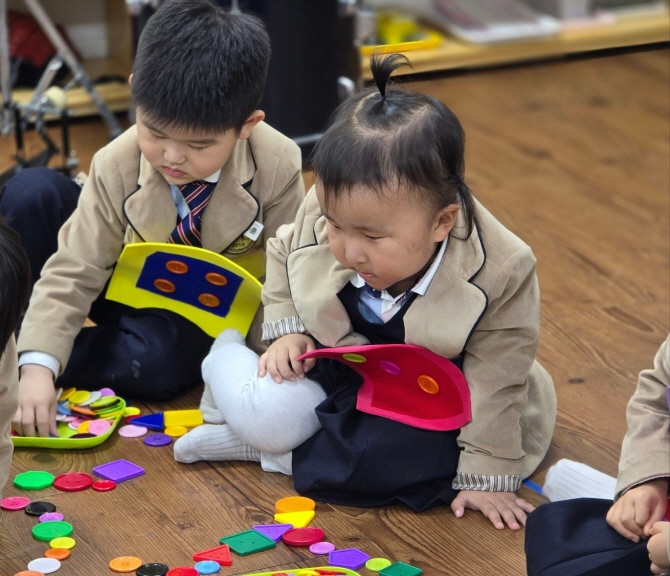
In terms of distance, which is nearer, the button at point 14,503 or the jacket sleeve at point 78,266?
the button at point 14,503

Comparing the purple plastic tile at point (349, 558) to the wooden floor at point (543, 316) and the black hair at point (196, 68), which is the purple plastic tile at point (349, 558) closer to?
the wooden floor at point (543, 316)

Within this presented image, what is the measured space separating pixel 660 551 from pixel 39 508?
650 millimetres

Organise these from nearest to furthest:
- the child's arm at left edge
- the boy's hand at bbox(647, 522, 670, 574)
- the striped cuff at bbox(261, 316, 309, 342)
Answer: the boy's hand at bbox(647, 522, 670, 574) → the child's arm at left edge → the striped cuff at bbox(261, 316, 309, 342)

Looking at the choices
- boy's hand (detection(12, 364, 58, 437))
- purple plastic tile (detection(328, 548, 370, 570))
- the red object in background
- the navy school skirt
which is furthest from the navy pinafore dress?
the red object in background

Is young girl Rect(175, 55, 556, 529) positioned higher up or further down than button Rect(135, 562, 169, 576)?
higher up

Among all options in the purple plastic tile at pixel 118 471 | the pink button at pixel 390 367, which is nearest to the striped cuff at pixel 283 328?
the pink button at pixel 390 367

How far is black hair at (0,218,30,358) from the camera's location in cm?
97

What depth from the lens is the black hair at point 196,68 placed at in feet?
4.03

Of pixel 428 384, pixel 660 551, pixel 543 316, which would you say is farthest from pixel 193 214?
pixel 660 551

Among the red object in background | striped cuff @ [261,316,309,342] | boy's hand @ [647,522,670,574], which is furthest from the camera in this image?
the red object in background

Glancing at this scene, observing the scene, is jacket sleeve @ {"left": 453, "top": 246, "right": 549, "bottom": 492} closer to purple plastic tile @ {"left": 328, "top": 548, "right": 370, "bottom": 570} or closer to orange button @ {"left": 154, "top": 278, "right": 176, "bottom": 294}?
purple plastic tile @ {"left": 328, "top": 548, "right": 370, "bottom": 570}

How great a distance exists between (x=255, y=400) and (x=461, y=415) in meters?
0.23

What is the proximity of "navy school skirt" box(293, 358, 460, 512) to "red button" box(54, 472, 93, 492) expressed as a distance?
9.4 inches

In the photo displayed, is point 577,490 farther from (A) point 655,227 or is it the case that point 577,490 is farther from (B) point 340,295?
(A) point 655,227
